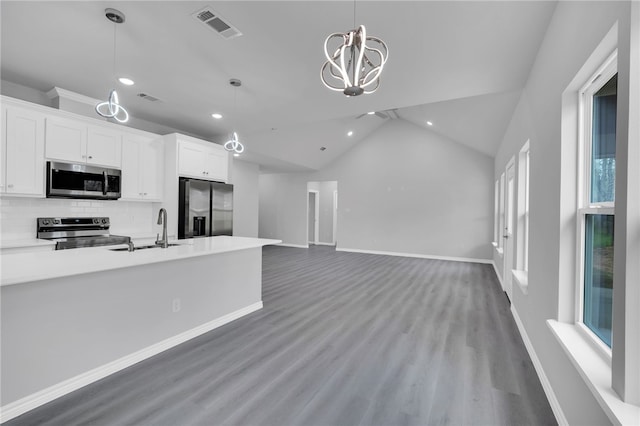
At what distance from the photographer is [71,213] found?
3.95 metres

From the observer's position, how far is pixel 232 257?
3.40 meters

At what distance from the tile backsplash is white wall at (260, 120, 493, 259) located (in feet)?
19.3

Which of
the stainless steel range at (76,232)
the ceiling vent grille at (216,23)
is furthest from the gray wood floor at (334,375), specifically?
the ceiling vent grille at (216,23)

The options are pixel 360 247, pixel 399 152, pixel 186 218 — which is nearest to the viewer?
pixel 186 218

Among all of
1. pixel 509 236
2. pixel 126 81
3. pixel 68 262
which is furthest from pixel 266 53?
pixel 509 236

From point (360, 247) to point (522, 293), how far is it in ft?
19.9

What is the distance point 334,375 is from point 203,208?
3835mm

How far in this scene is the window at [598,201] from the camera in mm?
1490

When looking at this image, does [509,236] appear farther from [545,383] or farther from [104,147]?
[104,147]

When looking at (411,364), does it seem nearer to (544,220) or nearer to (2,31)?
(544,220)

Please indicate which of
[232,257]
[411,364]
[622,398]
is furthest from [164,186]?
[622,398]

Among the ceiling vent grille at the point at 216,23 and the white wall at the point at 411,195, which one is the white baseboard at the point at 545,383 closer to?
the ceiling vent grille at the point at 216,23

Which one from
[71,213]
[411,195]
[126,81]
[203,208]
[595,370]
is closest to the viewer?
[595,370]

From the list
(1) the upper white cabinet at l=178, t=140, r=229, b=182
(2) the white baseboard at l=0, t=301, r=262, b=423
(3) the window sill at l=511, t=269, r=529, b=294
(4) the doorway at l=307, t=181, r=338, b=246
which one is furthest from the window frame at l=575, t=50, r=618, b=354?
(4) the doorway at l=307, t=181, r=338, b=246
